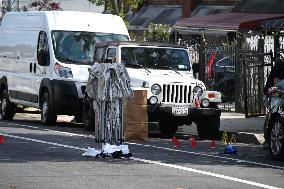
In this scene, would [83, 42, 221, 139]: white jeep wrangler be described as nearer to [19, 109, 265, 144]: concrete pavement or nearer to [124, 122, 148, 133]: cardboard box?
[19, 109, 265, 144]: concrete pavement

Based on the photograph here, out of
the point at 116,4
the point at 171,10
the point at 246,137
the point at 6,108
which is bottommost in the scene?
the point at 246,137

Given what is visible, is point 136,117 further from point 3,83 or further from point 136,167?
point 3,83

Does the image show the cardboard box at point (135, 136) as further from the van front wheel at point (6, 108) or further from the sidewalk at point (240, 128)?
the van front wheel at point (6, 108)

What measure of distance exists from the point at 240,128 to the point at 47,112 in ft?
14.7

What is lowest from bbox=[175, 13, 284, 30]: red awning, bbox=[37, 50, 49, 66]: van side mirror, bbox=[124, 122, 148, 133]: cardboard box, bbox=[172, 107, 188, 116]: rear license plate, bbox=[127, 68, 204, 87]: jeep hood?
bbox=[124, 122, 148, 133]: cardboard box

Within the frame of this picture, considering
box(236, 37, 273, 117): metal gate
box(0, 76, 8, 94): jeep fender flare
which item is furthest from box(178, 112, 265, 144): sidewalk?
box(0, 76, 8, 94): jeep fender flare

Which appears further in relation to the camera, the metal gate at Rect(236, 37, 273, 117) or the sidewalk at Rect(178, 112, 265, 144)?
the metal gate at Rect(236, 37, 273, 117)

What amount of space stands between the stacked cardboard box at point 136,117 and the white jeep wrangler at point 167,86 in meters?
0.68

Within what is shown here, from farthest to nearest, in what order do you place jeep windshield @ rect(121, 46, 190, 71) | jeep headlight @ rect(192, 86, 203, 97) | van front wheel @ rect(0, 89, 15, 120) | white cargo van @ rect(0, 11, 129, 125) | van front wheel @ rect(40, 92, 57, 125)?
van front wheel @ rect(0, 89, 15, 120) → van front wheel @ rect(40, 92, 57, 125) → white cargo van @ rect(0, 11, 129, 125) → jeep windshield @ rect(121, 46, 190, 71) → jeep headlight @ rect(192, 86, 203, 97)

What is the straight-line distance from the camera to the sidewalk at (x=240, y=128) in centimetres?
2236

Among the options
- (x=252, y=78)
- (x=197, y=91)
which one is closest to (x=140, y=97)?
(x=197, y=91)

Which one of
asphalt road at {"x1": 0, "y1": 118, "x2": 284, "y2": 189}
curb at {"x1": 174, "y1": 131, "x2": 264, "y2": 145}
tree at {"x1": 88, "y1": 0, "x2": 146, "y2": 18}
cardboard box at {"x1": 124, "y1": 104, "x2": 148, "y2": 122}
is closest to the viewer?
asphalt road at {"x1": 0, "y1": 118, "x2": 284, "y2": 189}

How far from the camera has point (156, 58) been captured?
23875mm

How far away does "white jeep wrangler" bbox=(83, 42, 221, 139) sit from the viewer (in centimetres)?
2242
